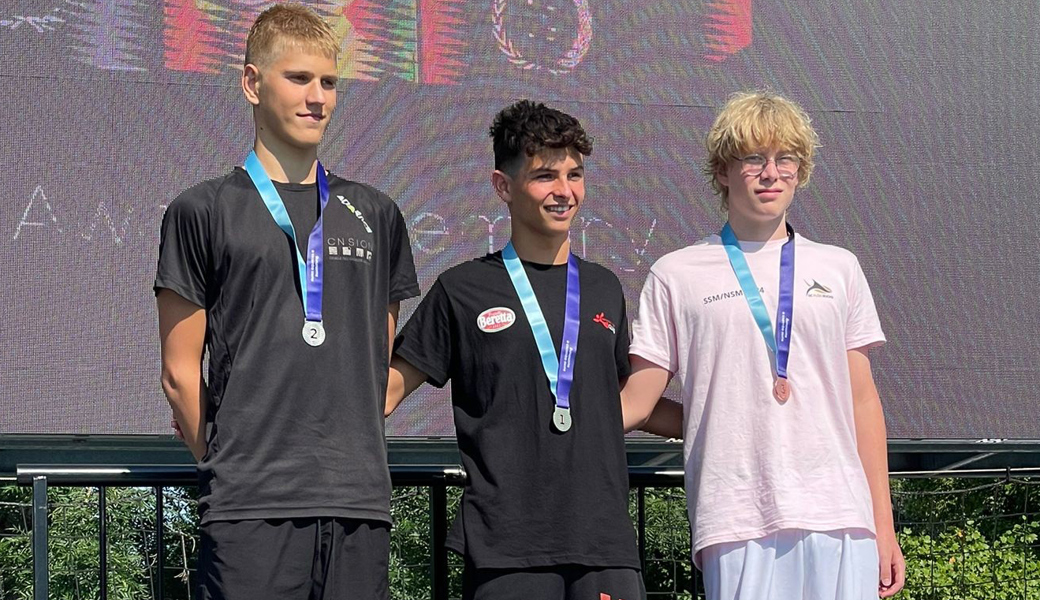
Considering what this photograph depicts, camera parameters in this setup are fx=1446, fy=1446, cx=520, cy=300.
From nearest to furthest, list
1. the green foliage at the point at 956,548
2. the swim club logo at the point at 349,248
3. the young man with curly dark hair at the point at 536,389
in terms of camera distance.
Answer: the swim club logo at the point at 349,248
the young man with curly dark hair at the point at 536,389
the green foliage at the point at 956,548

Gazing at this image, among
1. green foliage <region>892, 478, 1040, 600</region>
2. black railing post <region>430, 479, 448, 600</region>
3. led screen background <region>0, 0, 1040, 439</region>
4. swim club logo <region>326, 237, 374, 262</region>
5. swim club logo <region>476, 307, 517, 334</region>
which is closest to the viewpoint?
swim club logo <region>326, 237, 374, 262</region>

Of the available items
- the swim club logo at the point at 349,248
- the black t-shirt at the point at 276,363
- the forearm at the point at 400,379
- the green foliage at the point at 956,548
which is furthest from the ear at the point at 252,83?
the green foliage at the point at 956,548

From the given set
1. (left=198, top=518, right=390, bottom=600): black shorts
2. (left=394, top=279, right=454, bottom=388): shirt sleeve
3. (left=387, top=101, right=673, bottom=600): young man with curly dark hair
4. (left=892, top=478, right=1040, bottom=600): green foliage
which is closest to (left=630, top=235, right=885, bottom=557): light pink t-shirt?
(left=387, top=101, right=673, bottom=600): young man with curly dark hair

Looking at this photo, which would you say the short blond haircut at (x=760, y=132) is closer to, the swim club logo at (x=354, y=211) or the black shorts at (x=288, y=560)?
the swim club logo at (x=354, y=211)

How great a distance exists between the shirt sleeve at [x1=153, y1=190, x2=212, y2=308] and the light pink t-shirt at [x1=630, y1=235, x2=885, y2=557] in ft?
2.74

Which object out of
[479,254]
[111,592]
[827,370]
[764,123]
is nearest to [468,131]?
[479,254]

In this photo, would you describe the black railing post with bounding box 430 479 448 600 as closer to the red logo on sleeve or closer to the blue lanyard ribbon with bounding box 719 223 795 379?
the red logo on sleeve

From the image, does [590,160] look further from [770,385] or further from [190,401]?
[190,401]

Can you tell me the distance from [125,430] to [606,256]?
1.26 meters

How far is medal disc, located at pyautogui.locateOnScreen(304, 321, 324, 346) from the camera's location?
2339mm

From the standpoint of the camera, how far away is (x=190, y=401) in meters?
2.35

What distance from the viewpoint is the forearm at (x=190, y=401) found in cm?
234

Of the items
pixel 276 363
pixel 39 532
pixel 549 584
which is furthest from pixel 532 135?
pixel 39 532

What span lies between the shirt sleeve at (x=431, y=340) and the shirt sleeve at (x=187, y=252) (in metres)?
0.45
